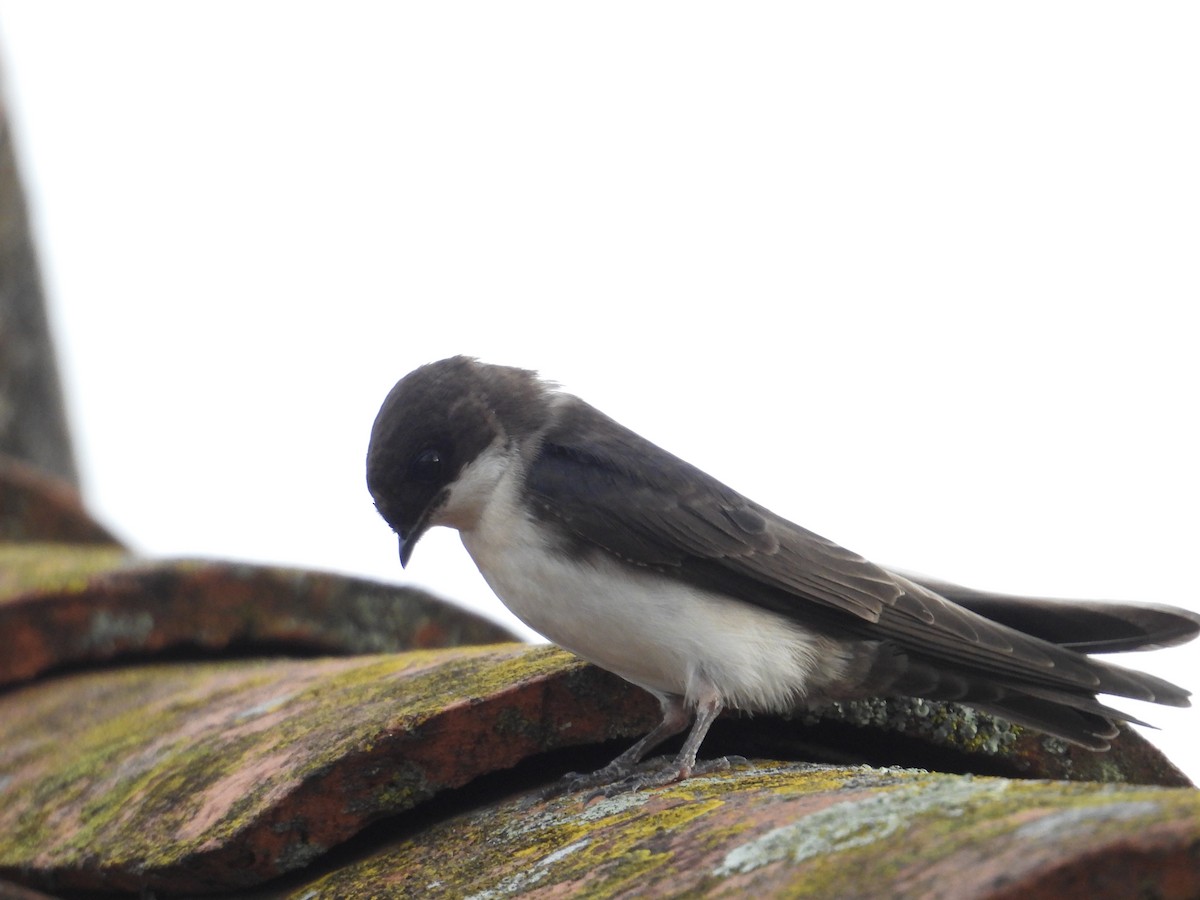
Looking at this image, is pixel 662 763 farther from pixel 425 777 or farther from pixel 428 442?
pixel 428 442

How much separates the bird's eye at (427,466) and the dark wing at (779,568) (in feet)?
0.94

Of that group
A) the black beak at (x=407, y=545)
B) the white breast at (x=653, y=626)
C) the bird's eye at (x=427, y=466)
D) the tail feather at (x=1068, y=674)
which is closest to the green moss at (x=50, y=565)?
the black beak at (x=407, y=545)

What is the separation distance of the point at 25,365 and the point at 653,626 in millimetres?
5356

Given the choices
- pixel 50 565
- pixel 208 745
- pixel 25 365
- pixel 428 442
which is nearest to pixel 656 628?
pixel 428 442

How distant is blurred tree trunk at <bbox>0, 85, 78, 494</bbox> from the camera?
734 centimetres

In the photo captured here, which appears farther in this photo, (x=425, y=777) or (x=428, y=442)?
(x=428, y=442)

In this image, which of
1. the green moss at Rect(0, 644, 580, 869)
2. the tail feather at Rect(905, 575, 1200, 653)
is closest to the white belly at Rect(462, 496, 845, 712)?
the green moss at Rect(0, 644, 580, 869)

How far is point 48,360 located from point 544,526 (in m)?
5.15

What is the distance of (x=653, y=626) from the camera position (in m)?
3.22

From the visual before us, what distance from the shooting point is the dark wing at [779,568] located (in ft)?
10.6

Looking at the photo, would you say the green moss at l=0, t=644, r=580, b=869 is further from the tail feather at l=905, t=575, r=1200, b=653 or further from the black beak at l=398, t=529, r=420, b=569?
the tail feather at l=905, t=575, r=1200, b=653

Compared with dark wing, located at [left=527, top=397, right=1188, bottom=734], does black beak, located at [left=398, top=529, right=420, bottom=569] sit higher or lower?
lower

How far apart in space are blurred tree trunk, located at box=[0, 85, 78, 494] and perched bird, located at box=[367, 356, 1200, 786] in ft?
14.1

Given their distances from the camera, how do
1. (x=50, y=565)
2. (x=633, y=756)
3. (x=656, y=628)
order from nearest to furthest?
(x=633, y=756)
(x=656, y=628)
(x=50, y=565)
